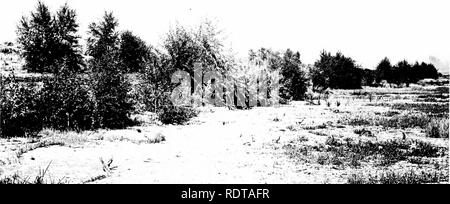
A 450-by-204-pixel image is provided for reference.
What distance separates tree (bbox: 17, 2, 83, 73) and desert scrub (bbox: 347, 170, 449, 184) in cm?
1618

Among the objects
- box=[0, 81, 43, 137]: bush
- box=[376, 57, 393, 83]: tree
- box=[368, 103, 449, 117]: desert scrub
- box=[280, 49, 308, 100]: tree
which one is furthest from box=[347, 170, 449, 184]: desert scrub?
box=[376, 57, 393, 83]: tree

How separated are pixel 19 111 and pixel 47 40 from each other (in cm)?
1165

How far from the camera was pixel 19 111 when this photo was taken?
10.5 metres

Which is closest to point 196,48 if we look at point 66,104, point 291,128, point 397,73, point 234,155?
point 291,128

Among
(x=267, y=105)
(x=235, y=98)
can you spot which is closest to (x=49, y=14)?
(x=235, y=98)

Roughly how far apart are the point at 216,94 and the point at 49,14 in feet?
40.0

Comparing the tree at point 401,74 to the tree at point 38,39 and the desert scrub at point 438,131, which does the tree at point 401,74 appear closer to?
the desert scrub at point 438,131

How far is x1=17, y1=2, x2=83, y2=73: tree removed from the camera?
63.1 feet

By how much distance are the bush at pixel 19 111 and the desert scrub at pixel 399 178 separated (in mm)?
8572

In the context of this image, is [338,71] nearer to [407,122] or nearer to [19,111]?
[407,122]

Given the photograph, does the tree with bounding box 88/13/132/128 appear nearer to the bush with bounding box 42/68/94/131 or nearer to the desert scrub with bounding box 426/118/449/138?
the bush with bounding box 42/68/94/131

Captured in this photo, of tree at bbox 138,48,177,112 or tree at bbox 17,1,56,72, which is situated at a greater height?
tree at bbox 17,1,56,72
